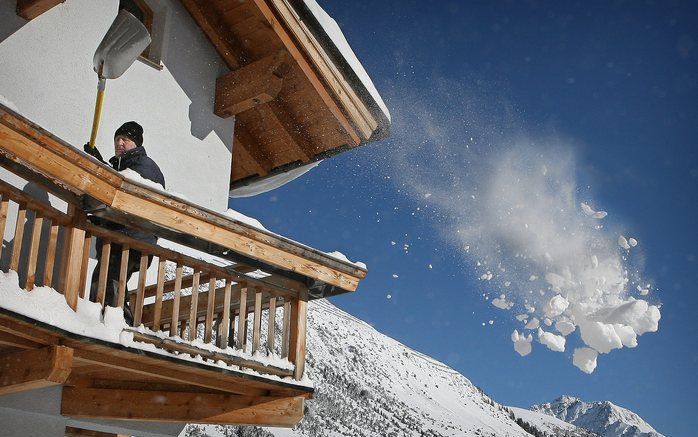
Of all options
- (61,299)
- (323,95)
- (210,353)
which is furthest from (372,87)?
(61,299)

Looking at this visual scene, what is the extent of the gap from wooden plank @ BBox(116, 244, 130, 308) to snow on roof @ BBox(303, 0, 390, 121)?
15.1 feet

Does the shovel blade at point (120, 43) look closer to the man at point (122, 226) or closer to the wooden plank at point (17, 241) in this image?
the man at point (122, 226)

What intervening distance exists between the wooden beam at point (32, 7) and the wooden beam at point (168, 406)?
355cm

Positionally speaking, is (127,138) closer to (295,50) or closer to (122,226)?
(122,226)

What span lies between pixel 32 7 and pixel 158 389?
377cm

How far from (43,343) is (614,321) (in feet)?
50.1

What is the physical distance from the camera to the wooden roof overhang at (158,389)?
17.4 feet

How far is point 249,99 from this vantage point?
908 cm

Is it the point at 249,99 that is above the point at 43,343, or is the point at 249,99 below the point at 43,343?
above

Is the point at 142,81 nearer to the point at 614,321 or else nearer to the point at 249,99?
the point at 249,99

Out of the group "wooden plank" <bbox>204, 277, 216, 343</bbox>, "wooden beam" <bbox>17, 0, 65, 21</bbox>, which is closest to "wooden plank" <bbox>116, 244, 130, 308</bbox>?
"wooden plank" <bbox>204, 277, 216, 343</bbox>

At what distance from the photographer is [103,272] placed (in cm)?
521

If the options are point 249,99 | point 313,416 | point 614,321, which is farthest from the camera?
point 313,416

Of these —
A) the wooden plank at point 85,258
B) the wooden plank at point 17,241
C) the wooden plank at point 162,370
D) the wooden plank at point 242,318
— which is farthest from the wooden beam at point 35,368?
the wooden plank at point 242,318
